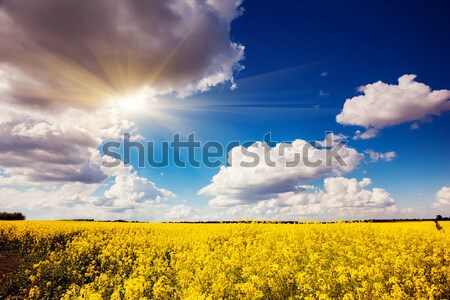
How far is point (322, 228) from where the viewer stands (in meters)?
15.8

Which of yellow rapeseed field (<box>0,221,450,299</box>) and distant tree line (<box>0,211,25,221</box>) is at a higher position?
distant tree line (<box>0,211,25,221</box>)

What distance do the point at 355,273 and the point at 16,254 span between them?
64.1 feet

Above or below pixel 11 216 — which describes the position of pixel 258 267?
below

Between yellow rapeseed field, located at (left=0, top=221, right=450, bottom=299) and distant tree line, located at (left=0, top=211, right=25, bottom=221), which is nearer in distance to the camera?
yellow rapeseed field, located at (left=0, top=221, right=450, bottom=299)

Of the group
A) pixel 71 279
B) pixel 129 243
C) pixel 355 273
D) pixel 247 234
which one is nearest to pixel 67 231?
pixel 129 243

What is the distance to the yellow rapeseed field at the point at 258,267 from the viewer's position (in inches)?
284

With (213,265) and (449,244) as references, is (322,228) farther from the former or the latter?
(213,265)

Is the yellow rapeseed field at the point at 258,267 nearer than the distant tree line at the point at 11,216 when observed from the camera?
Yes

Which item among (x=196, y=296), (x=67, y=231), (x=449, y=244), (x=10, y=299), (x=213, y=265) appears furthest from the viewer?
(x=67, y=231)

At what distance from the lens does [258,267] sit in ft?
28.6

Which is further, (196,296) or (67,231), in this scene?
(67,231)

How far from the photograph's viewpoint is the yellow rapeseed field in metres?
7.22

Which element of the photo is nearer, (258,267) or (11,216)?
(258,267)

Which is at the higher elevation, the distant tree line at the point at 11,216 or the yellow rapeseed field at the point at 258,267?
the distant tree line at the point at 11,216
